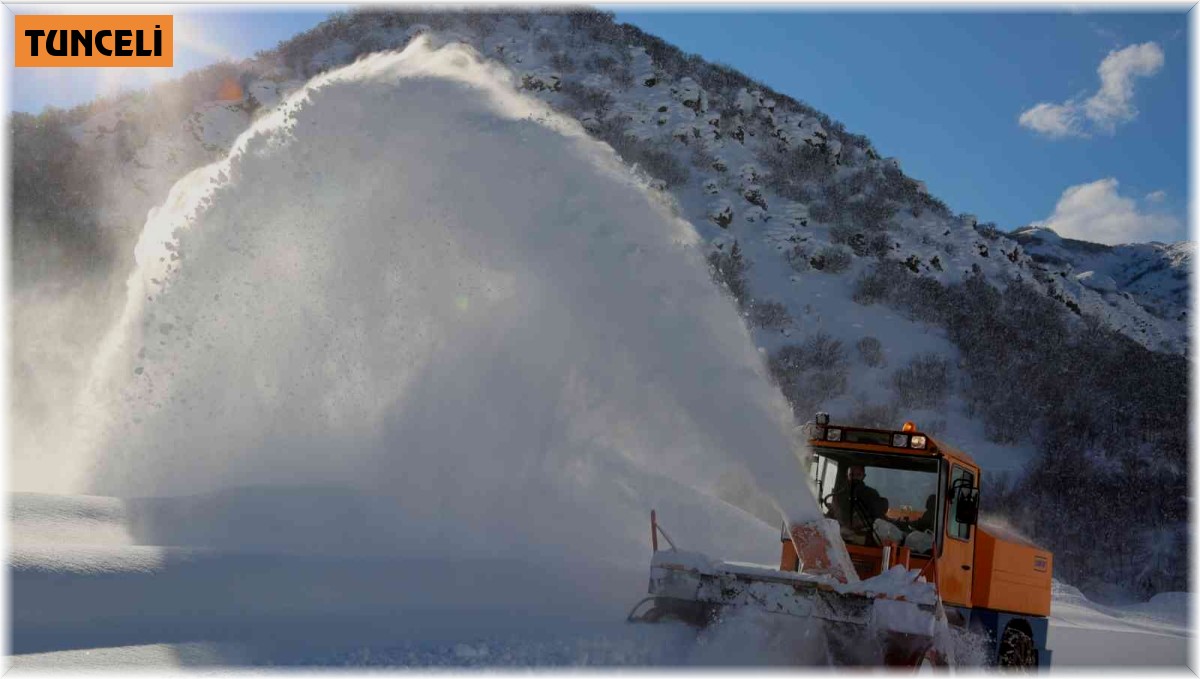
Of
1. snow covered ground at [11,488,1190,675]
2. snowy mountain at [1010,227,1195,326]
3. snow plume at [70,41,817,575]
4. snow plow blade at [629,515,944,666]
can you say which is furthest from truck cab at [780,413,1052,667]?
snowy mountain at [1010,227,1195,326]


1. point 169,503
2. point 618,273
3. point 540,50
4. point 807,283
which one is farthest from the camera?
point 540,50

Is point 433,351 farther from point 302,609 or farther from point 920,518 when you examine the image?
point 920,518

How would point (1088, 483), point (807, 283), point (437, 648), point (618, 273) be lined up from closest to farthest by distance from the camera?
point (437, 648)
point (618, 273)
point (1088, 483)
point (807, 283)

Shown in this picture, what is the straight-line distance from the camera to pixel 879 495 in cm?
784

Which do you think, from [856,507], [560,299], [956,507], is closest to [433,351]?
[560,299]

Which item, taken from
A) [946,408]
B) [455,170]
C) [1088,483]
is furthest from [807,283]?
[455,170]

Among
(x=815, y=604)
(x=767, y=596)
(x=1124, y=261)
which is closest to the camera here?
(x=815, y=604)

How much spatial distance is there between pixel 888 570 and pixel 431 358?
539 cm

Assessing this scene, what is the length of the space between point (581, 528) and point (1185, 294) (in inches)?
3014

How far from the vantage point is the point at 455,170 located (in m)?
11.3

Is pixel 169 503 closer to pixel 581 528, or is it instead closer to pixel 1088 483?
pixel 581 528

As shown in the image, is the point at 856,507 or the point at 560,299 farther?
the point at 560,299

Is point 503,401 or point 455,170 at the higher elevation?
point 455,170

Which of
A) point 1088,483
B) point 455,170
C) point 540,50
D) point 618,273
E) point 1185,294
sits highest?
point 540,50
